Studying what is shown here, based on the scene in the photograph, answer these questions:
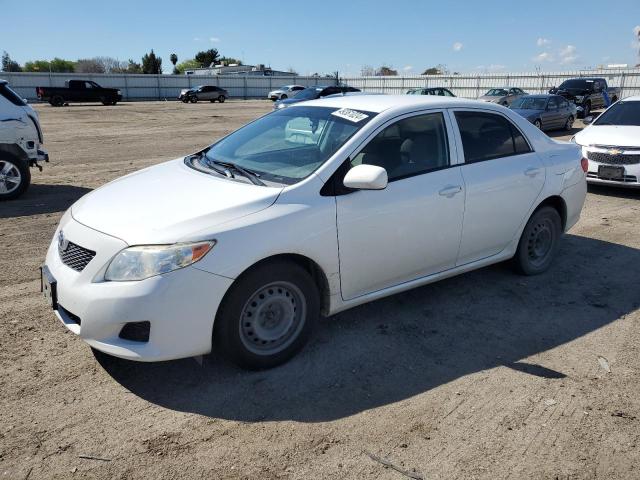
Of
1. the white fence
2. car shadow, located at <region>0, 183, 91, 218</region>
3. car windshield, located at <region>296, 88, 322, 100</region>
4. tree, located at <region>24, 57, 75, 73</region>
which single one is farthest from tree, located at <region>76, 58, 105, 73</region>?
car shadow, located at <region>0, 183, 91, 218</region>

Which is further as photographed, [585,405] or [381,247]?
[381,247]

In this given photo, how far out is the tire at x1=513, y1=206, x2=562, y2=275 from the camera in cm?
531

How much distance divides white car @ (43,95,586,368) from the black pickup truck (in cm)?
3686

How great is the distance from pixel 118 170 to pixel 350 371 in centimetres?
934

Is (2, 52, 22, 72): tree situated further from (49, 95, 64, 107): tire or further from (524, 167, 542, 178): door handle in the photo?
(524, 167, 542, 178): door handle

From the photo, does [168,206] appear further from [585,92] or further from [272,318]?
[585,92]

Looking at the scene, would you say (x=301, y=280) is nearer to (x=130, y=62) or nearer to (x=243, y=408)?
(x=243, y=408)

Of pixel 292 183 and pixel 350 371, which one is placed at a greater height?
pixel 292 183

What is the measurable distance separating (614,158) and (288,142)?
6.81 metres

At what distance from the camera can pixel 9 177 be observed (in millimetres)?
8531

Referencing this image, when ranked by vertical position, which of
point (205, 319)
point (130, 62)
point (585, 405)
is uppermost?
point (130, 62)

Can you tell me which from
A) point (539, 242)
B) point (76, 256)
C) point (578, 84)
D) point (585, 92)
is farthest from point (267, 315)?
point (578, 84)

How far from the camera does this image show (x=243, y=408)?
330 cm

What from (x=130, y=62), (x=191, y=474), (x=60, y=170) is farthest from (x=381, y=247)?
(x=130, y=62)
